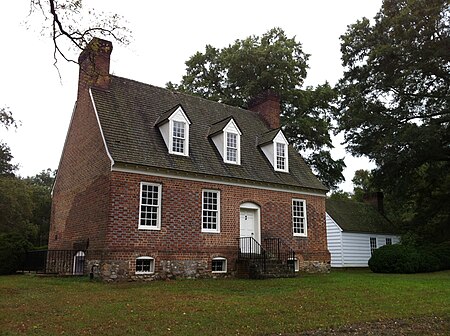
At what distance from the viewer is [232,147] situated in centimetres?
2114

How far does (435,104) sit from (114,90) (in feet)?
68.4

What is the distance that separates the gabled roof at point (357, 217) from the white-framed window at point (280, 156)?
10249 mm

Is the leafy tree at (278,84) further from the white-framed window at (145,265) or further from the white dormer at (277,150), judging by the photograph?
the white-framed window at (145,265)

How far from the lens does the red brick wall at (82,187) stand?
17.1 m

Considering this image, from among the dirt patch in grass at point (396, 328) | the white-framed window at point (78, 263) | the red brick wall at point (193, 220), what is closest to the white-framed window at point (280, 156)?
the red brick wall at point (193, 220)

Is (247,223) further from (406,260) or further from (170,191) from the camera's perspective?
(406,260)

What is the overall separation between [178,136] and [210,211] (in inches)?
147

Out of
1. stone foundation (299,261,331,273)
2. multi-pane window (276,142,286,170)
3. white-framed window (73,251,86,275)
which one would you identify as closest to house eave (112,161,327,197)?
multi-pane window (276,142,286,170)

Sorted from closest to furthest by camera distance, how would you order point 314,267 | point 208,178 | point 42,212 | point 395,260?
point 208,178
point 314,267
point 395,260
point 42,212

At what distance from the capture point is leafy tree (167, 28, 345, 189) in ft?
106

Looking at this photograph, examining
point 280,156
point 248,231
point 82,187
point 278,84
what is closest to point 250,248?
point 248,231

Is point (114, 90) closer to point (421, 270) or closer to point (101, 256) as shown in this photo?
point (101, 256)

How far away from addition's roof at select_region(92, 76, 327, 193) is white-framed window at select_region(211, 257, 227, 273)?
12.5ft

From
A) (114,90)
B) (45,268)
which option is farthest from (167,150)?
(45,268)
